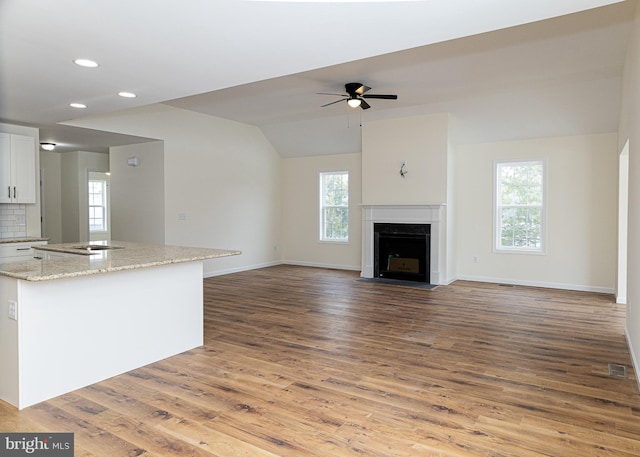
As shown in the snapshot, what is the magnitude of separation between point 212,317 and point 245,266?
Result: 3.68 m

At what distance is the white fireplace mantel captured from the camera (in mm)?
7000

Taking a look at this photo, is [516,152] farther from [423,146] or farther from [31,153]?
[31,153]

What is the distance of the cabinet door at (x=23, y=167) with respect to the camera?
576 centimetres

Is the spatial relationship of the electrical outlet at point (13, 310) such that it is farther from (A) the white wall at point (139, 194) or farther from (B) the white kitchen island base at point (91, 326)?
(A) the white wall at point (139, 194)

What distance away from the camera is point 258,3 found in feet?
7.32

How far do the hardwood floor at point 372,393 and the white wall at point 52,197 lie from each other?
626 centimetres

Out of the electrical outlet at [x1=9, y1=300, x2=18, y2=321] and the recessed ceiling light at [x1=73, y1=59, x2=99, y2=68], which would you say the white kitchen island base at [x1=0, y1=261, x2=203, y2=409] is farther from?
the recessed ceiling light at [x1=73, y1=59, x2=99, y2=68]

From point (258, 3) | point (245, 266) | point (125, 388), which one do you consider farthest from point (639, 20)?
point (245, 266)

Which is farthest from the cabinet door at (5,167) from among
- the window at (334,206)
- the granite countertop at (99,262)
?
the window at (334,206)

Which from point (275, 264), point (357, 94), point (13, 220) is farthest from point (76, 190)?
point (357, 94)

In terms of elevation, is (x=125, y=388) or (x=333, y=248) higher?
(x=333, y=248)

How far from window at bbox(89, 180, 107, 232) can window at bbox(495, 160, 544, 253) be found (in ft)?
27.8

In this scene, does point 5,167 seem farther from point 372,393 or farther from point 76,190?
point 372,393

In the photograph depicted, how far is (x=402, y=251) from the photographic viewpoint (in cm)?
753
